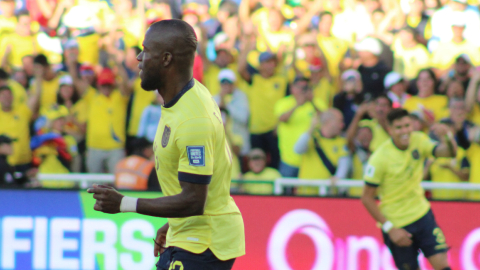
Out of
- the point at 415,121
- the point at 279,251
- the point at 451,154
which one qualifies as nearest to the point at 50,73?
the point at 279,251

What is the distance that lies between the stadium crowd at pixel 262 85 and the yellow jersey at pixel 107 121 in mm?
15

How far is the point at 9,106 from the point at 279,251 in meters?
4.64

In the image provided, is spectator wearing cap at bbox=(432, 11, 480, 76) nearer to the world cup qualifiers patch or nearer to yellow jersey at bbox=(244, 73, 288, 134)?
yellow jersey at bbox=(244, 73, 288, 134)

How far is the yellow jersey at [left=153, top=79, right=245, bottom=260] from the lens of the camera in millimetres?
3121

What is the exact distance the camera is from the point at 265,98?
8.92 m

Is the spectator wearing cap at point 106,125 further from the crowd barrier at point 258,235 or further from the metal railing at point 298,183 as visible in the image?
the crowd barrier at point 258,235

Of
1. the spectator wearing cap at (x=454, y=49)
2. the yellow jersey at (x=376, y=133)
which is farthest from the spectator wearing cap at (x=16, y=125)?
the spectator wearing cap at (x=454, y=49)

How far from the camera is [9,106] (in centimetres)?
Answer: 922

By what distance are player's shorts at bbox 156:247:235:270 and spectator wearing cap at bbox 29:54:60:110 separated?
6.59 metres

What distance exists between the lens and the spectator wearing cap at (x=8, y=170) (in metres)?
8.13

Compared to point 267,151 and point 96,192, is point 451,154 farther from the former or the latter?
point 96,192

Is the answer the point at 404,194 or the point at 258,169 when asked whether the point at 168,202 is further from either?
the point at 258,169

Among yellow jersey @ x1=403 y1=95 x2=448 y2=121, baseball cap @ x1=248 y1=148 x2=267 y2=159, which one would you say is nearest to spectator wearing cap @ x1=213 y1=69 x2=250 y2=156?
baseball cap @ x1=248 y1=148 x2=267 y2=159

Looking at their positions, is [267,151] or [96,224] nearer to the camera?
[96,224]
